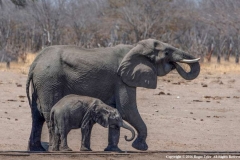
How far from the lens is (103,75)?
964 cm

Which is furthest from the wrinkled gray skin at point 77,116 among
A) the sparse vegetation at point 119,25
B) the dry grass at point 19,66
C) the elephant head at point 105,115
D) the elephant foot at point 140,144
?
the sparse vegetation at point 119,25

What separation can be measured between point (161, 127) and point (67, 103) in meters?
5.27

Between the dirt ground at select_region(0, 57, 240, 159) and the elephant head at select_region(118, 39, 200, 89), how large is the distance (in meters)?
1.20

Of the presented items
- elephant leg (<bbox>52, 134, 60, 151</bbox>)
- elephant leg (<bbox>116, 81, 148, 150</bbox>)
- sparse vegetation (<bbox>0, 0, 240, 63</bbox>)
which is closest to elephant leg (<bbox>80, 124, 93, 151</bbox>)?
elephant leg (<bbox>52, 134, 60, 151</bbox>)

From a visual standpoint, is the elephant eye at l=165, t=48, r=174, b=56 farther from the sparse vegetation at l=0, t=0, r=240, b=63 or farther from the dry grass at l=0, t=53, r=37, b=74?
the sparse vegetation at l=0, t=0, r=240, b=63

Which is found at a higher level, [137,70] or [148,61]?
[148,61]

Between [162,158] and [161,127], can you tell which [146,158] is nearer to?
[162,158]

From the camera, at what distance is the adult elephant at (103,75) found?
9.56 m

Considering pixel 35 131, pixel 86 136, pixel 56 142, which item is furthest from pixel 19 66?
pixel 86 136

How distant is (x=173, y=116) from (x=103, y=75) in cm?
635

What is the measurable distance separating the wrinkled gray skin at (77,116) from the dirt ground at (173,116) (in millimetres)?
650

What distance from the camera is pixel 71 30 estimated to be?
1799 inches

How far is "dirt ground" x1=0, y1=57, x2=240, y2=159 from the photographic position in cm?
1225

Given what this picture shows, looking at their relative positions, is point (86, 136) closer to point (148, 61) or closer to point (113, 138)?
point (113, 138)
